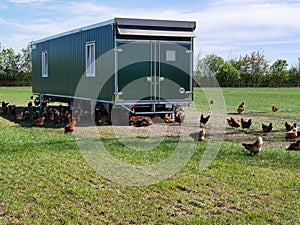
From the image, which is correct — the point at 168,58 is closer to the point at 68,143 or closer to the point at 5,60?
the point at 68,143

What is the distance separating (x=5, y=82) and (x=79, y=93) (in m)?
49.7

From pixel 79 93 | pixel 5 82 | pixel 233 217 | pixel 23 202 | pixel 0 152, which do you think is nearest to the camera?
pixel 233 217

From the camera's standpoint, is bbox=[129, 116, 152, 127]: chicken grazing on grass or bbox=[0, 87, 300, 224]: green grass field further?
bbox=[129, 116, 152, 127]: chicken grazing on grass

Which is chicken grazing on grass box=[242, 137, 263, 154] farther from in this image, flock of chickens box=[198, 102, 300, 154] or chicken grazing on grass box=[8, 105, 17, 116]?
chicken grazing on grass box=[8, 105, 17, 116]

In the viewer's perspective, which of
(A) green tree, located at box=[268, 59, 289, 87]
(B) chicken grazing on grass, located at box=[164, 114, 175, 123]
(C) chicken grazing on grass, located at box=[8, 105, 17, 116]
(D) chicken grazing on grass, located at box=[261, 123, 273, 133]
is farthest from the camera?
(A) green tree, located at box=[268, 59, 289, 87]

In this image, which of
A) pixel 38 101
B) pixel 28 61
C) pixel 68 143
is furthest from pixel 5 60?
pixel 68 143

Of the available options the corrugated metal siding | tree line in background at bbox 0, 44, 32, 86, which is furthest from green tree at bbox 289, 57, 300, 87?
the corrugated metal siding

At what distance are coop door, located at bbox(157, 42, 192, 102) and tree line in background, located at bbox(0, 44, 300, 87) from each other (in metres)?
42.2

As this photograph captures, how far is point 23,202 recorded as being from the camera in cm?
609

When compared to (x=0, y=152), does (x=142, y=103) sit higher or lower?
higher

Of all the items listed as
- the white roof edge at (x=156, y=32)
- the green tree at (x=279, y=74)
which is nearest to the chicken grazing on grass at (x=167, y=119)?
the white roof edge at (x=156, y=32)

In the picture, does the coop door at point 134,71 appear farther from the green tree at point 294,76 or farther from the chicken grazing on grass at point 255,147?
the green tree at point 294,76

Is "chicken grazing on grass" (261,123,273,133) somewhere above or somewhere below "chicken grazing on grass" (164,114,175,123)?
below

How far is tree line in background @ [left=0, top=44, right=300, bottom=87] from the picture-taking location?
200 ft
